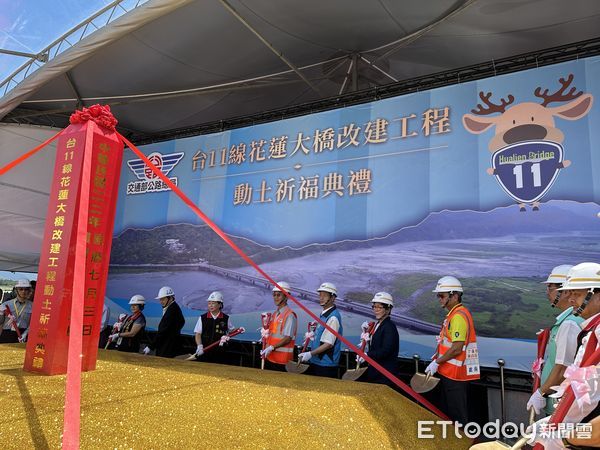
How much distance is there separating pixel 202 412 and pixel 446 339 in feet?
7.08

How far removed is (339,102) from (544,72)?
218 centimetres

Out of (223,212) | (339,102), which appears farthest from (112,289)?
(339,102)

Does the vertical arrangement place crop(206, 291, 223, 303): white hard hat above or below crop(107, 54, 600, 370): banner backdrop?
below

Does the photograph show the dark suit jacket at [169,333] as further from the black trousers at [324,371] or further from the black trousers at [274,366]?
the black trousers at [324,371]

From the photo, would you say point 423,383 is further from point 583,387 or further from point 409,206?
point 583,387

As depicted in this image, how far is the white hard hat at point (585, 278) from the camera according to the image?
182 centimetres

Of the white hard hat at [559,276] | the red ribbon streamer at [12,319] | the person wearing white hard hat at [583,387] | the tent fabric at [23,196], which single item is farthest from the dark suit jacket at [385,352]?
the tent fabric at [23,196]

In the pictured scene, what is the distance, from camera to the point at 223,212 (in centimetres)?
572

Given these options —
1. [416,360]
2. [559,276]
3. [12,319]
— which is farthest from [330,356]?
[12,319]

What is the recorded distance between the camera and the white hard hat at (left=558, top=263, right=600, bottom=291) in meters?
1.82

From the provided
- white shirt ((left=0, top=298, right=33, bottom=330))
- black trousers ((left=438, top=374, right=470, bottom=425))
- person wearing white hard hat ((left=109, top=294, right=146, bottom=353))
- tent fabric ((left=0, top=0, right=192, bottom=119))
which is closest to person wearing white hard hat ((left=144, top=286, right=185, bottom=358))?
person wearing white hard hat ((left=109, top=294, right=146, bottom=353))

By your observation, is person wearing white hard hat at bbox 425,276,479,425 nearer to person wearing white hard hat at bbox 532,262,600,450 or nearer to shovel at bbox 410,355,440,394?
shovel at bbox 410,355,440,394

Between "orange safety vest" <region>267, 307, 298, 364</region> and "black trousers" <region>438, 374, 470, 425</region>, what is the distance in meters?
1.57

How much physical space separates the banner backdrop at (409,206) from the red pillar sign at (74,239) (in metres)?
2.77
